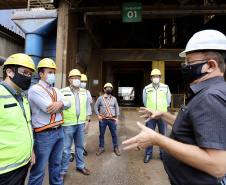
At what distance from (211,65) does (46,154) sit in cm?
229

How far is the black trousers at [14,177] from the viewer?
1.32 metres

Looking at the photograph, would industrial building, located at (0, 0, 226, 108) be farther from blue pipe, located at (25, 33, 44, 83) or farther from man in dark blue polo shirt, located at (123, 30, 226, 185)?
man in dark blue polo shirt, located at (123, 30, 226, 185)

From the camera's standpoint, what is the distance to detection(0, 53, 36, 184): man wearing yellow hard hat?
1.33 m

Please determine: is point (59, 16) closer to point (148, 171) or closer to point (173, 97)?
point (148, 171)

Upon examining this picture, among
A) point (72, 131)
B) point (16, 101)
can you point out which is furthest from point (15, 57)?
point (72, 131)

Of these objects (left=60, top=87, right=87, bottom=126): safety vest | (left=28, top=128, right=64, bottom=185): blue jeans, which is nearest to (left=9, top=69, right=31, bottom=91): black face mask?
(left=28, top=128, right=64, bottom=185): blue jeans

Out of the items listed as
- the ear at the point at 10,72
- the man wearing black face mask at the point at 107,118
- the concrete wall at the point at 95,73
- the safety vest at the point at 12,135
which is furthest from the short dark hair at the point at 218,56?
the concrete wall at the point at 95,73

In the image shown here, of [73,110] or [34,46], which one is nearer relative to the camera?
[73,110]

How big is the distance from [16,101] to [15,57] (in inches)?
22.9

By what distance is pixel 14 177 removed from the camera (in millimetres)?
1411

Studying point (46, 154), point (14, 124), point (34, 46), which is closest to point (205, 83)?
point (14, 124)

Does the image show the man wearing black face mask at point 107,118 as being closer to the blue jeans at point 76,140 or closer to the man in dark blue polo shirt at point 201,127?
the blue jeans at point 76,140

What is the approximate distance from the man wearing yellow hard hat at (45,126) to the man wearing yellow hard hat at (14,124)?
1.09 ft

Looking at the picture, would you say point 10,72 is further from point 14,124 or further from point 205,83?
point 205,83
